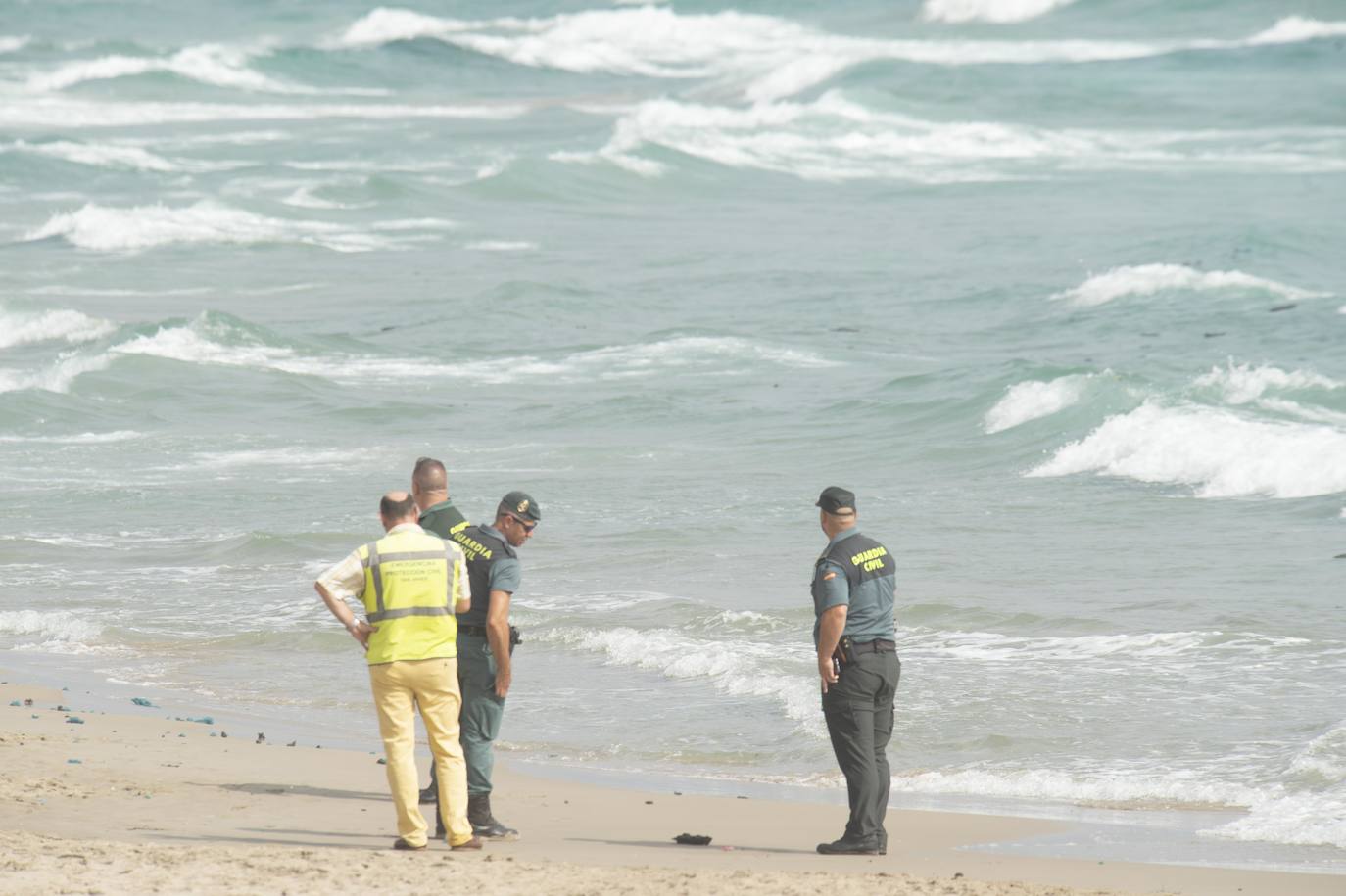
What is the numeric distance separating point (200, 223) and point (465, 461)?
2196 cm

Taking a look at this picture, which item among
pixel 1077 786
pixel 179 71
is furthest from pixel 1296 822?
pixel 179 71

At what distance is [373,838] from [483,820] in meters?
0.43

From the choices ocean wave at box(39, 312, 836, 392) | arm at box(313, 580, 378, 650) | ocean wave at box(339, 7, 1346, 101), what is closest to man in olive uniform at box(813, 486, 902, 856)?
arm at box(313, 580, 378, 650)

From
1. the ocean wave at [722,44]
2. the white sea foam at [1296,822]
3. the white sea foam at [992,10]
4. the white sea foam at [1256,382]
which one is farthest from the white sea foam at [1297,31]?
the white sea foam at [1296,822]

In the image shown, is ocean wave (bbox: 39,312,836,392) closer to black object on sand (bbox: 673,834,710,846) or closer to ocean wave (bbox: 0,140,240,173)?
black object on sand (bbox: 673,834,710,846)

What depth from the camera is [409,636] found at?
762cm

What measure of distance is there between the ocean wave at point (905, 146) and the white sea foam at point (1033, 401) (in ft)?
85.2

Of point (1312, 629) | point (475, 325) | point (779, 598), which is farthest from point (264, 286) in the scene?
point (1312, 629)

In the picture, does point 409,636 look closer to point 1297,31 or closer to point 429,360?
point 429,360

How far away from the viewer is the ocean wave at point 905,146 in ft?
165

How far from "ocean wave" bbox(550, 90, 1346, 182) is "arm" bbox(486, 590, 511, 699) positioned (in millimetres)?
40995

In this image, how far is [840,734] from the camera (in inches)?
318

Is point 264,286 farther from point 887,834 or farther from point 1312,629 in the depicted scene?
point 887,834

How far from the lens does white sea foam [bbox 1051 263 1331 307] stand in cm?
3048
